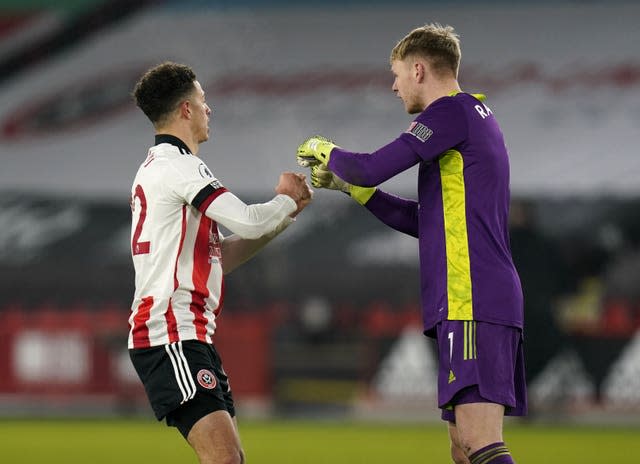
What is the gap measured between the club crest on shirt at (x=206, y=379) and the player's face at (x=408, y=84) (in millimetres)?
1330

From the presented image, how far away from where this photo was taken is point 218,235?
4.93 m

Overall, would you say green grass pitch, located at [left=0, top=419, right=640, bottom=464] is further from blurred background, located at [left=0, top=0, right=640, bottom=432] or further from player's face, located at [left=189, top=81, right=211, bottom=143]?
player's face, located at [left=189, top=81, right=211, bottom=143]

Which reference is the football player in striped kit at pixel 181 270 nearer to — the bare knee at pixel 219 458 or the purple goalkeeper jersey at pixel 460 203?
the bare knee at pixel 219 458

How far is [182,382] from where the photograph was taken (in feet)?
14.9

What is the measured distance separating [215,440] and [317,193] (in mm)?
12202

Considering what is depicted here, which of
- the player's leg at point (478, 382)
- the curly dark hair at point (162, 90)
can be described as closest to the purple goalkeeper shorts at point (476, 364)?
the player's leg at point (478, 382)

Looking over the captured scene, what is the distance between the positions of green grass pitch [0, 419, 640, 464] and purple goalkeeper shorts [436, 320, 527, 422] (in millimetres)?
4295

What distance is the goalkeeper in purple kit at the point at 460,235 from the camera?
14.7ft

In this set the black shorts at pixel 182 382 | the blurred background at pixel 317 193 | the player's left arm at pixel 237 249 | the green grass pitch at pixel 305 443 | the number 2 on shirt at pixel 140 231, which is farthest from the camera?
the blurred background at pixel 317 193

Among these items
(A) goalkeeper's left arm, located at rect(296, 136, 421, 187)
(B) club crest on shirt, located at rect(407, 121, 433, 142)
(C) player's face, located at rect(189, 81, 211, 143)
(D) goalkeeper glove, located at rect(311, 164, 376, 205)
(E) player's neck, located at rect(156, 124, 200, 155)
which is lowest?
(A) goalkeeper's left arm, located at rect(296, 136, 421, 187)

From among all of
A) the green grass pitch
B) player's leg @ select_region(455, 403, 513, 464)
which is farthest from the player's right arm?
the green grass pitch

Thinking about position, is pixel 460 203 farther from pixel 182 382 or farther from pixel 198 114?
pixel 182 382

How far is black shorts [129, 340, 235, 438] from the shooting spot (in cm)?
453

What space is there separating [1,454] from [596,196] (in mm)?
10015
